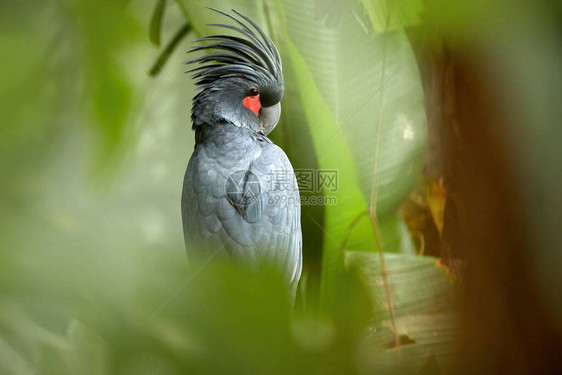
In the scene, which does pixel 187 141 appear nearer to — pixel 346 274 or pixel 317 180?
pixel 317 180

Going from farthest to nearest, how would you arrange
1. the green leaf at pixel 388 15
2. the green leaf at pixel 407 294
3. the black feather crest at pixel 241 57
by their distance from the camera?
the black feather crest at pixel 241 57, the green leaf at pixel 388 15, the green leaf at pixel 407 294

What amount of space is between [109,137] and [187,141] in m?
0.27

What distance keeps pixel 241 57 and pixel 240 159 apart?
0.56 feet

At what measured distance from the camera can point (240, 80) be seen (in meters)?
0.74

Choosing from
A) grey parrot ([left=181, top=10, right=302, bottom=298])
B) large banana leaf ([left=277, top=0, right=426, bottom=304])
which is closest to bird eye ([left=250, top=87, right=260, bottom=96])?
grey parrot ([left=181, top=10, right=302, bottom=298])

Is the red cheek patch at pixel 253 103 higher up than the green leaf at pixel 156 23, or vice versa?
the green leaf at pixel 156 23

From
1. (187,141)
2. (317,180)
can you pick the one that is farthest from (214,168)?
(317,180)

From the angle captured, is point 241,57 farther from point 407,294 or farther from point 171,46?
point 407,294

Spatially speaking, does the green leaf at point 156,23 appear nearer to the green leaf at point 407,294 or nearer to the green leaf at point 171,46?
the green leaf at point 171,46

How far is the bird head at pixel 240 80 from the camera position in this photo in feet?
2.25

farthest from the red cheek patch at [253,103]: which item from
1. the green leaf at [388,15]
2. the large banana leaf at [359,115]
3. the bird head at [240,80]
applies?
the green leaf at [388,15]

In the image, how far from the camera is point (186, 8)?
2.15ft

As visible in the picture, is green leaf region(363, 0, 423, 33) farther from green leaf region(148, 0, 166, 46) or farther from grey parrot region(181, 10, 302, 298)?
green leaf region(148, 0, 166, 46)

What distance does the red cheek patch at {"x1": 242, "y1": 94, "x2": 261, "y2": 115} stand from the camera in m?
0.75
